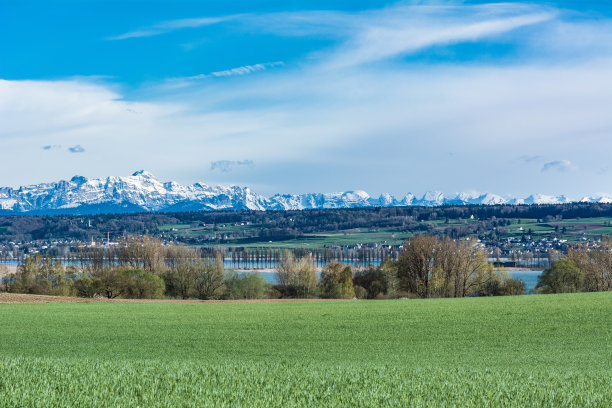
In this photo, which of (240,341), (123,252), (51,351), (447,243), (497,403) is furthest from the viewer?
(123,252)

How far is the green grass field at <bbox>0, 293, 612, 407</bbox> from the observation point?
8.55m

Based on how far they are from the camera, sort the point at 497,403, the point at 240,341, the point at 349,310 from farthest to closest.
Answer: the point at 349,310, the point at 240,341, the point at 497,403

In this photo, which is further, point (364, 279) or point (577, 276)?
point (364, 279)

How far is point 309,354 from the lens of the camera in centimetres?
2164

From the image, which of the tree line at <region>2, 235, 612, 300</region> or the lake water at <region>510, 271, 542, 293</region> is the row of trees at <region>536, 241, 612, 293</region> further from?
the lake water at <region>510, 271, 542, 293</region>

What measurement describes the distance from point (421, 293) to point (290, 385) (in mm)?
65415

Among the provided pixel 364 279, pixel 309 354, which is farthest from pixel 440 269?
pixel 309 354

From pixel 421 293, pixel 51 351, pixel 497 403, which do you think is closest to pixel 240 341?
pixel 51 351

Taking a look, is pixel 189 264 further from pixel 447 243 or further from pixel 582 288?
pixel 582 288

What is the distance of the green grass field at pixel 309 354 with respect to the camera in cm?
855

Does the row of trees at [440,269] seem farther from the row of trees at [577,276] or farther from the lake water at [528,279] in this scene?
the lake water at [528,279]

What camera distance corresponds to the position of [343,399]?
8.38 m

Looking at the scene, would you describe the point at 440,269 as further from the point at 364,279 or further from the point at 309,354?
the point at 309,354

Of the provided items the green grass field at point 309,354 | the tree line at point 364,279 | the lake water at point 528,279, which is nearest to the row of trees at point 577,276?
the tree line at point 364,279
